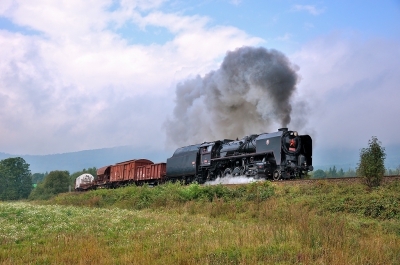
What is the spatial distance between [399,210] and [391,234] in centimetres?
226

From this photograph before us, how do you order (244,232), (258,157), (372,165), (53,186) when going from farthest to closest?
(53,186)
(258,157)
(372,165)
(244,232)

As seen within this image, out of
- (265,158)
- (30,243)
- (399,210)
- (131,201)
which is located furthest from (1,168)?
(399,210)

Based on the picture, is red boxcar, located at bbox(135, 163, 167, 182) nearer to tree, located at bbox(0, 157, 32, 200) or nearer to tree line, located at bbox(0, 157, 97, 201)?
tree line, located at bbox(0, 157, 97, 201)

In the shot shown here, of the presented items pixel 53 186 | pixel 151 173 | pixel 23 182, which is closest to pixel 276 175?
pixel 151 173

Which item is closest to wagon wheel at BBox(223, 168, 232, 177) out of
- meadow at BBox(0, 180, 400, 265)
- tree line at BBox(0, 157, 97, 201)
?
meadow at BBox(0, 180, 400, 265)

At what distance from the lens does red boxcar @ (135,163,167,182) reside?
111 feet

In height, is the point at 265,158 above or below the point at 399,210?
above

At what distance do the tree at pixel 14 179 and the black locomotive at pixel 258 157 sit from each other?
54399 millimetres

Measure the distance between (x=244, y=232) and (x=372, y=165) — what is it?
7817mm

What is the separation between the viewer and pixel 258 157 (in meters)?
23.6

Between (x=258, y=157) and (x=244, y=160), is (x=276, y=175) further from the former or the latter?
(x=244, y=160)

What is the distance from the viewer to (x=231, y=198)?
18.7m

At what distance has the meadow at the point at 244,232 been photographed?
8156mm

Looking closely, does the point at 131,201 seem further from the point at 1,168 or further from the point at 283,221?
the point at 1,168
